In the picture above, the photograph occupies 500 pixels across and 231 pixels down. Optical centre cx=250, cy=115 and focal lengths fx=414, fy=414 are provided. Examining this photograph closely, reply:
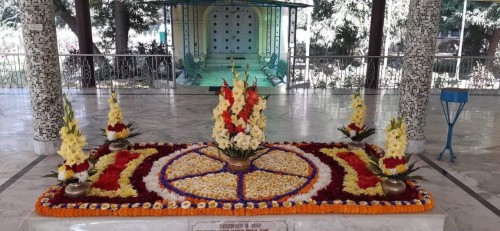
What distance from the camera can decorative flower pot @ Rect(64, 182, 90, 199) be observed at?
3000 millimetres

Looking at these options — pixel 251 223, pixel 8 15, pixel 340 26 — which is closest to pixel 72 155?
pixel 251 223

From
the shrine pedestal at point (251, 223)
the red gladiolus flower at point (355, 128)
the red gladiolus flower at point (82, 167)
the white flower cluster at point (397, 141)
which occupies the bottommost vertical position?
the shrine pedestal at point (251, 223)

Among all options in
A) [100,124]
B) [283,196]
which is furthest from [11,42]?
[283,196]

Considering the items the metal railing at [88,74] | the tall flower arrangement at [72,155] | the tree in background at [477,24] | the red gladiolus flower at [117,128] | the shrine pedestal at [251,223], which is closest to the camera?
the shrine pedestal at [251,223]

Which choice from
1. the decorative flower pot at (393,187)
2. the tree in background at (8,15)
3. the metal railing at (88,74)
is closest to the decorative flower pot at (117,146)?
the decorative flower pot at (393,187)

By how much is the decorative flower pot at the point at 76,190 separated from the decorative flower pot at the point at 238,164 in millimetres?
1136

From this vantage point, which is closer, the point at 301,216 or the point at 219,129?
the point at 301,216

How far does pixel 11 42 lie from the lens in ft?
51.7

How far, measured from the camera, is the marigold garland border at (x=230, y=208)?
287cm

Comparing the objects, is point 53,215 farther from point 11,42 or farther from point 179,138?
point 11,42

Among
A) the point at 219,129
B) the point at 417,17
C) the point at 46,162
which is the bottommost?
→ the point at 46,162

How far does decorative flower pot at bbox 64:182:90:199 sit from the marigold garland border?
108 millimetres

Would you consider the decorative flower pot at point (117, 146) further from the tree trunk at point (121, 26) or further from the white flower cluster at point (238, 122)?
the tree trunk at point (121, 26)

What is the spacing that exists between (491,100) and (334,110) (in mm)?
3712
